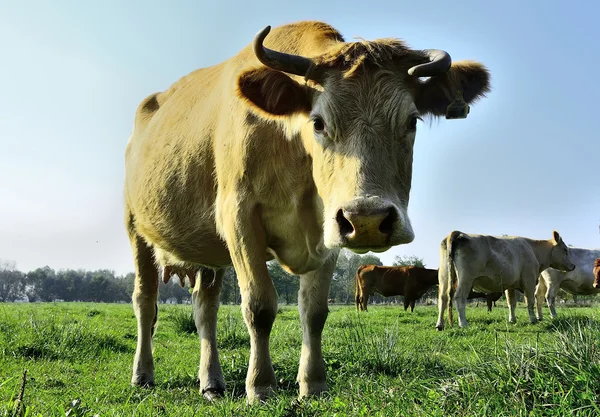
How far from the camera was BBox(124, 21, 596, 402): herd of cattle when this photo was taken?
3547 millimetres

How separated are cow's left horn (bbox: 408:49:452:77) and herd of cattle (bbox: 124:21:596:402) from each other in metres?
0.01

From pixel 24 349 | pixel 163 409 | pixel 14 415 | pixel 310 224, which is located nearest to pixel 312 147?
pixel 310 224

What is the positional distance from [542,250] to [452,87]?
15506mm

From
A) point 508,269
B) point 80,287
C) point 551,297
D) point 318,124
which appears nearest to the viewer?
point 318,124

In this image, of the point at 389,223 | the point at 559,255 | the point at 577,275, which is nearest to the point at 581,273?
A: the point at 577,275

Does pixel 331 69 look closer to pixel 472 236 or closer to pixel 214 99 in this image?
pixel 214 99

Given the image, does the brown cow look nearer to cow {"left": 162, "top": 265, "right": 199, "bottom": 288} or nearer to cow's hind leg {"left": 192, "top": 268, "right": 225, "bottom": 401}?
cow {"left": 162, "top": 265, "right": 199, "bottom": 288}

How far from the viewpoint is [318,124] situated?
3.83 m

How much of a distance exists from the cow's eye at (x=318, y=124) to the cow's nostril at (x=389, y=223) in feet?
2.91

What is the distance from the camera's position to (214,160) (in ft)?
16.3

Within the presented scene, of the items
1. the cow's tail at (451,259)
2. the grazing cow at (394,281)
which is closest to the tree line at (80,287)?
the grazing cow at (394,281)

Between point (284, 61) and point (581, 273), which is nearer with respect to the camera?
point (284, 61)


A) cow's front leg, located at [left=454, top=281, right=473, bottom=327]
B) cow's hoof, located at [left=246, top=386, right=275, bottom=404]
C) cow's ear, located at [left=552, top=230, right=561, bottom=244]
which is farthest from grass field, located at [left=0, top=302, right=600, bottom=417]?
cow's ear, located at [left=552, top=230, right=561, bottom=244]

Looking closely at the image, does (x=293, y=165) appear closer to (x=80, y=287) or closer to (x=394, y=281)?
(x=394, y=281)
